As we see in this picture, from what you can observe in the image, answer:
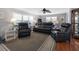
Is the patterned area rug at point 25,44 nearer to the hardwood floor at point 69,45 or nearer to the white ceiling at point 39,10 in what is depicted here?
the hardwood floor at point 69,45

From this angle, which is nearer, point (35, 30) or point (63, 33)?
point (63, 33)

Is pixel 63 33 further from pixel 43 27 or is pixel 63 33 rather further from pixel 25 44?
pixel 25 44

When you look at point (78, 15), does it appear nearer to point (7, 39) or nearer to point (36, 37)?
point (36, 37)

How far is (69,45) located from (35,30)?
0.81m

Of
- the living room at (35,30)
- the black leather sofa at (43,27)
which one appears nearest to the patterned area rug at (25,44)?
the living room at (35,30)

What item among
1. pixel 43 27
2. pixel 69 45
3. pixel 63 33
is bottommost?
pixel 69 45

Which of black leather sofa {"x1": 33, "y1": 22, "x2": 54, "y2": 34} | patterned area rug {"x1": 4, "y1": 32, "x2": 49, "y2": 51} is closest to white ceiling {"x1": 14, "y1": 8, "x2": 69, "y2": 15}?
black leather sofa {"x1": 33, "y1": 22, "x2": 54, "y2": 34}

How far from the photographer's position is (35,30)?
2.18 metres

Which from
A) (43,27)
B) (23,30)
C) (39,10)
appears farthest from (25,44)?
(39,10)

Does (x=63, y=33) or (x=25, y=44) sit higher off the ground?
(x=63, y=33)

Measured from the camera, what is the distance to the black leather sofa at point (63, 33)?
80.9 inches

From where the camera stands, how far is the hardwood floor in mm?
2049
